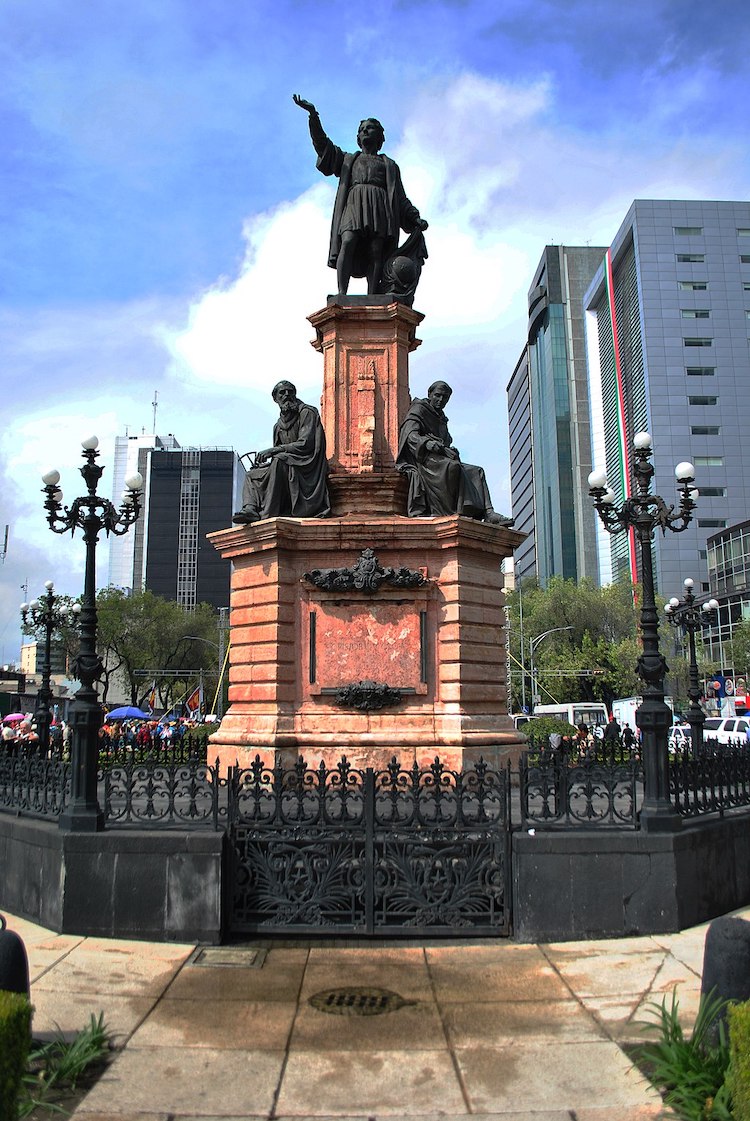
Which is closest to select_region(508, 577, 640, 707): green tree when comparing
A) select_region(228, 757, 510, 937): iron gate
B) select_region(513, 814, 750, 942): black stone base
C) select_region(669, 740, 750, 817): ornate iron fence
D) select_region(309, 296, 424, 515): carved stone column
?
select_region(309, 296, 424, 515): carved stone column

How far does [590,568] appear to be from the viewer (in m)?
160

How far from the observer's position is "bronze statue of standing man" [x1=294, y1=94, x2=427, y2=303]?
56.2 ft

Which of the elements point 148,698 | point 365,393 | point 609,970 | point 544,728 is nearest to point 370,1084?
point 609,970

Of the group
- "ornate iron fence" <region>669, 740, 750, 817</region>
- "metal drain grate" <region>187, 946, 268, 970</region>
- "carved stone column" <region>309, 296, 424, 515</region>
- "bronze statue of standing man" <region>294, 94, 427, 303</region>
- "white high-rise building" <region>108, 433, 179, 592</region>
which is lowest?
"metal drain grate" <region>187, 946, 268, 970</region>

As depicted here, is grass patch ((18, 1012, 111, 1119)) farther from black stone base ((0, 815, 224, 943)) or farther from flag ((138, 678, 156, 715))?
flag ((138, 678, 156, 715))

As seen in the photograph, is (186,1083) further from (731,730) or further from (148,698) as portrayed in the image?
(148,698)

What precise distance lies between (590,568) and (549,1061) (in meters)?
158

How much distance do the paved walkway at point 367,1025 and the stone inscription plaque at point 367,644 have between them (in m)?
5.47

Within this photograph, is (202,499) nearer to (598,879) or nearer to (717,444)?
(717,444)

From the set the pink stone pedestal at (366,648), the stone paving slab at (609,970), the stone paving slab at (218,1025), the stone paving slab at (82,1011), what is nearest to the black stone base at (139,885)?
the stone paving slab at (82,1011)

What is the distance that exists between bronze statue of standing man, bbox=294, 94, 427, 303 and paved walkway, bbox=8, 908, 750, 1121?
40.0ft

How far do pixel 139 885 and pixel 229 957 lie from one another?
1.21m

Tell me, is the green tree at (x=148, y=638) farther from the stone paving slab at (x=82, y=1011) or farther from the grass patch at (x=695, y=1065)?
the grass patch at (x=695, y=1065)

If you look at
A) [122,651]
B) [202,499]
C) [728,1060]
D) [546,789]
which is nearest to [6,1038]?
[728,1060]
